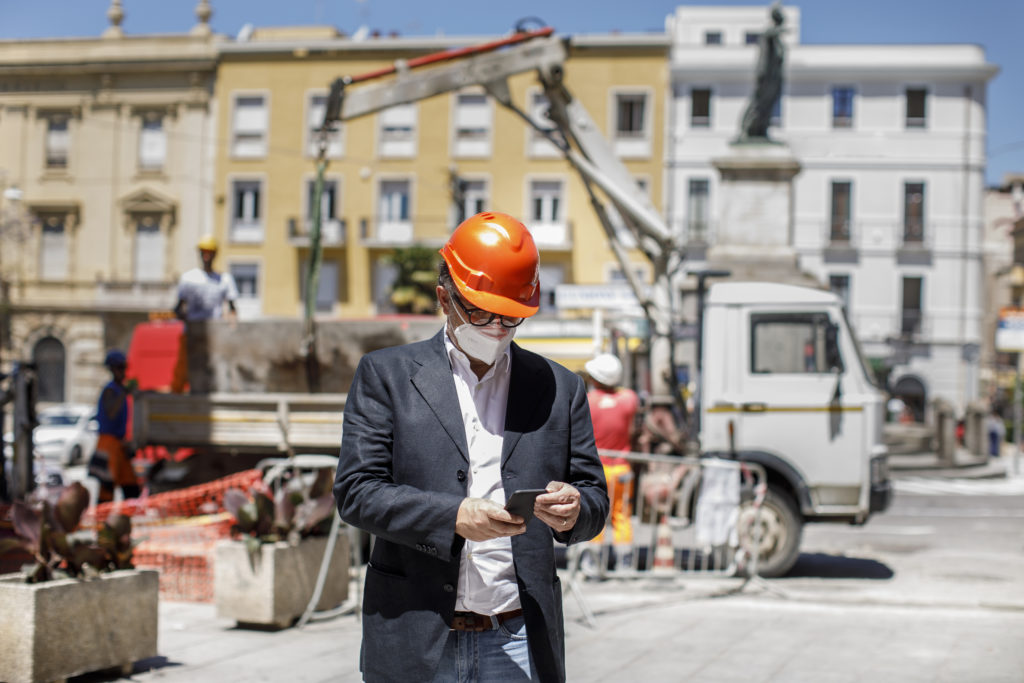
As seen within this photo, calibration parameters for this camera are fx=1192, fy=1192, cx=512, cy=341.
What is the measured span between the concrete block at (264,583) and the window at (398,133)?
120 ft

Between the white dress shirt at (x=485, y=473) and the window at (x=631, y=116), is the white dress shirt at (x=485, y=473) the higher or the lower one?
the lower one

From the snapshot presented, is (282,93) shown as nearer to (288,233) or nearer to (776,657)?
(288,233)

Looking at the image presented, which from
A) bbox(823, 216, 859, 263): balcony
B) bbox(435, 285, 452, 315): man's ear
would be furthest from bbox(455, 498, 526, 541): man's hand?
bbox(823, 216, 859, 263): balcony

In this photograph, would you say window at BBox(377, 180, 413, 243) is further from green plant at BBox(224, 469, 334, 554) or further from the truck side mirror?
green plant at BBox(224, 469, 334, 554)

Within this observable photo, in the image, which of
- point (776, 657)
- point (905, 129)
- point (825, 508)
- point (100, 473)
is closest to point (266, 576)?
point (776, 657)

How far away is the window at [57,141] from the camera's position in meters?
Answer: 44.4

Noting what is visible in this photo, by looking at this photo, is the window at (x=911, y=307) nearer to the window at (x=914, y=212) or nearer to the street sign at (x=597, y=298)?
the window at (x=914, y=212)

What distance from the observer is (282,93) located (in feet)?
142

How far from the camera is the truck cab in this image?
10.1 m

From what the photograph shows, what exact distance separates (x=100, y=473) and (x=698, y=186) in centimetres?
3533

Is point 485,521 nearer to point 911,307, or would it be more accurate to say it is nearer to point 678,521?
point 678,521

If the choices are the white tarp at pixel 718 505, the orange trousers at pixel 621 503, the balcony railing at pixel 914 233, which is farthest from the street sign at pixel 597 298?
the balcony railing at pixel 914 233

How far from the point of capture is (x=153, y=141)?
4403 cm

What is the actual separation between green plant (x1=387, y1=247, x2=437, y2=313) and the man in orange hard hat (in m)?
35.5
